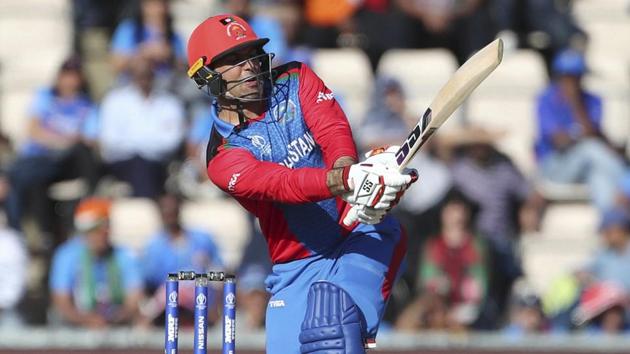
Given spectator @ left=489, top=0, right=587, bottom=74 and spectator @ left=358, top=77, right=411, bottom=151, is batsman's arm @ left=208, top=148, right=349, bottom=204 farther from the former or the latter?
spectator @ left=489, top=0, right=587, bottom=74

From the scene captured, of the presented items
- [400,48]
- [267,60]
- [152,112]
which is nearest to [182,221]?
[152,112]

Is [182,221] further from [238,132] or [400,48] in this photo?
[238,132]

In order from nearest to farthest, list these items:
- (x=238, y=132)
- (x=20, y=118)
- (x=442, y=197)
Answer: (x=238, y=132)
(x=442, y=197)
(x=20, y=118)

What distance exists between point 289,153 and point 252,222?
13.5ft

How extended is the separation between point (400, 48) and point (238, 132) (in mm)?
5288

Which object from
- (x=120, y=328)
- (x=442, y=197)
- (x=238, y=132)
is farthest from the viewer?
(x=442, y=197)

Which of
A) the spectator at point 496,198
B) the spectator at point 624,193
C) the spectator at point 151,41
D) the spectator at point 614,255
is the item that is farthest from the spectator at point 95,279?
the spectator at point 624,193

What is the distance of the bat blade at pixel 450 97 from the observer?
4.74 meters

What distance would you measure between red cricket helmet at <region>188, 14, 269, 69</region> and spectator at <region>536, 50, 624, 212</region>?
4.92m

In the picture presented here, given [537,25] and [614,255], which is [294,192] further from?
[537,25]

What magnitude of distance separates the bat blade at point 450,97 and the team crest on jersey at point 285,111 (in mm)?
533

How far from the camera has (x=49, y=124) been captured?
9.65 m

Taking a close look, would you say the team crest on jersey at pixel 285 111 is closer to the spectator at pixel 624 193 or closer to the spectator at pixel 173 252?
the spectator at pixel 173 252

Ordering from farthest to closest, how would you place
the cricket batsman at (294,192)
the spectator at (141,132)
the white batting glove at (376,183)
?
the spectator at (141,132), the cricket batsman at (294,192), the white batting glove at (376,183)
